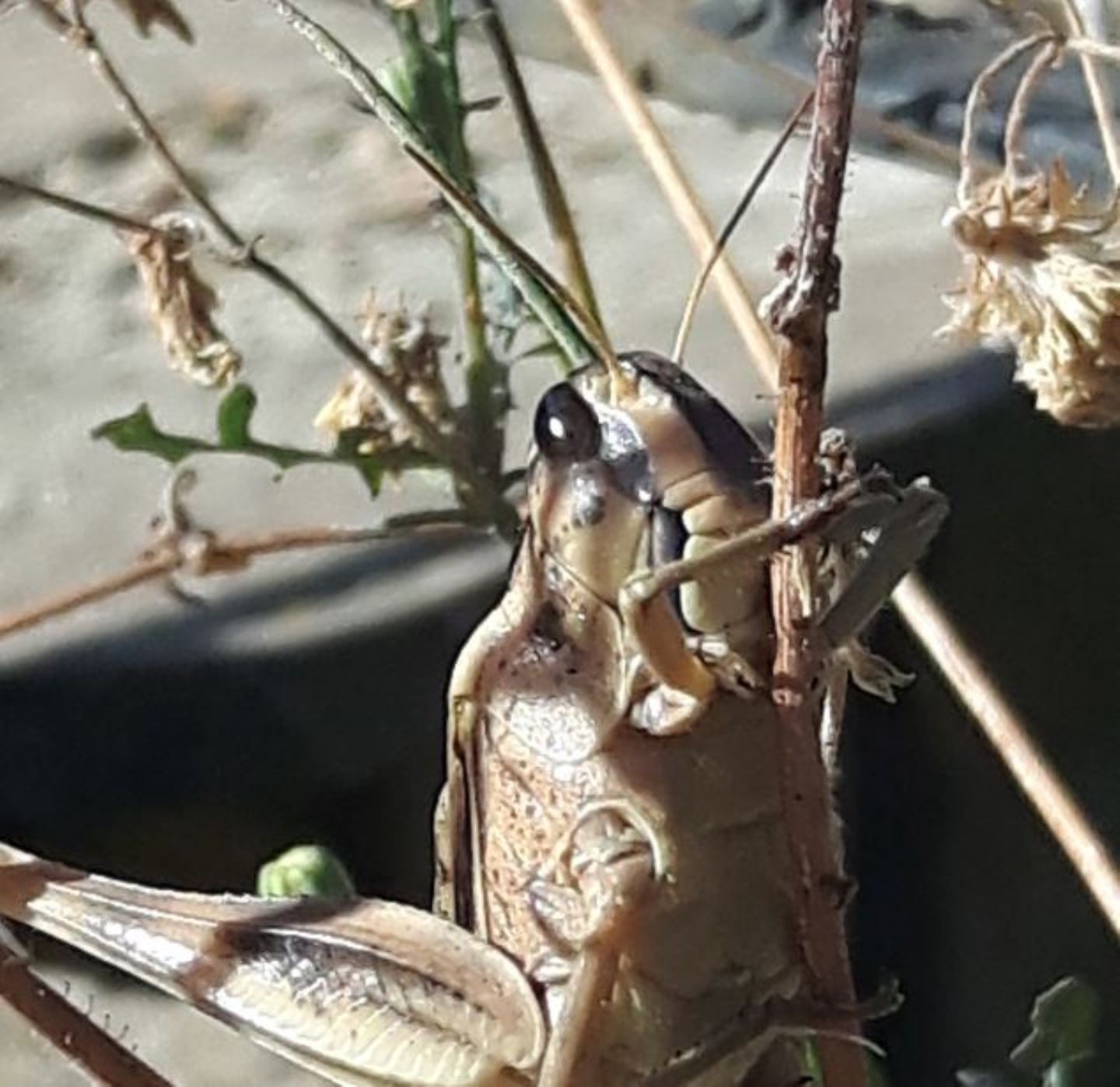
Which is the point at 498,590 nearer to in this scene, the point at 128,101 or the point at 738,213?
the point at 128,101

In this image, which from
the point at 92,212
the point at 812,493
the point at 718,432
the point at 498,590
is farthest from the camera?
the point at 498,590

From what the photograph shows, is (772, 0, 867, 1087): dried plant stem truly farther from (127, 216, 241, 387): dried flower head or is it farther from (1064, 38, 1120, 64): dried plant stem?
(127, 216, 241, 387): dried flower head

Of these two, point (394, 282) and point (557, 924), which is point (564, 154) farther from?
point (557, 924)

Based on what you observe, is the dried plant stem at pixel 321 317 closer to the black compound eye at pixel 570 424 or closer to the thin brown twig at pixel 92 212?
the thin brown twig at pixel 92 212

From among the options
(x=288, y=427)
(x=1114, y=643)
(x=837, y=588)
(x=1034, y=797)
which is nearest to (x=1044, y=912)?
(x=1114, y=643)

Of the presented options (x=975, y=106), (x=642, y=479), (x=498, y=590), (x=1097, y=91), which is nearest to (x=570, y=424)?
(x=642, y=479)

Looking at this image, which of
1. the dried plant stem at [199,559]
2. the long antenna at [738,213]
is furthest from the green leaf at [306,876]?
the long antenna at [738,213]

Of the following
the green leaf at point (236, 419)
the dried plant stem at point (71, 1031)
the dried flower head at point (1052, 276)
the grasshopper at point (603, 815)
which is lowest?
the dried plant stem at point (71, 1031)
